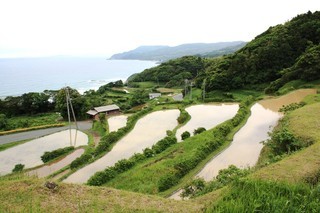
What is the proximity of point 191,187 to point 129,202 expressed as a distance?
16.6ft

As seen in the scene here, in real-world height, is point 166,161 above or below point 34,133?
above

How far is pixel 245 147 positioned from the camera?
19.8 metres

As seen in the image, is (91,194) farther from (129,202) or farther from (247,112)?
(247,112)

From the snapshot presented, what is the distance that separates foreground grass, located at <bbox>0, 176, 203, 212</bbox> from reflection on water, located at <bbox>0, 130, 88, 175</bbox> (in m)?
17.0

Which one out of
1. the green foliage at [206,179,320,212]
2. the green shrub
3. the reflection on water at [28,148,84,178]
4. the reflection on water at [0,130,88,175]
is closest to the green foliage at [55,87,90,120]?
the reflection on water at [0,130,88,175]

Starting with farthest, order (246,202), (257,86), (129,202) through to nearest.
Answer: (257,86)
(129,202)
(246,202)

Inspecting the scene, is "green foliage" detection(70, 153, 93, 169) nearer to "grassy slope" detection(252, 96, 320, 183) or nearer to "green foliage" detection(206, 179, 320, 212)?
"grassy slope" detection(252, 96, 320, 183)

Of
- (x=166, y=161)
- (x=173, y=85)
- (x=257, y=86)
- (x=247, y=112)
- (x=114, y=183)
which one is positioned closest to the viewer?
(x=114, y=183)

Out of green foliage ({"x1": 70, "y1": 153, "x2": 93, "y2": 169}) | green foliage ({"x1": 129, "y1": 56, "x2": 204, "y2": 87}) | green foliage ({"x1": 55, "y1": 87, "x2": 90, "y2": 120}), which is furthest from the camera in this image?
green foliage ({"x1": 129, "y1": 56, "x2": 204, "y2": 87})

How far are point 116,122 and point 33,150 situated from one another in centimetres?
1209

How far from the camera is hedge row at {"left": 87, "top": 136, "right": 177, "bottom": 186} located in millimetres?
16734

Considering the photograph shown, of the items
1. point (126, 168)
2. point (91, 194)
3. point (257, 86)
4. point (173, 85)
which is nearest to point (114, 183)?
point (126, 168)

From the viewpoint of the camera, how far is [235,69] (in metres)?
49.7

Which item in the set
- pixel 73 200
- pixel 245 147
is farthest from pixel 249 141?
pixel 73 200
